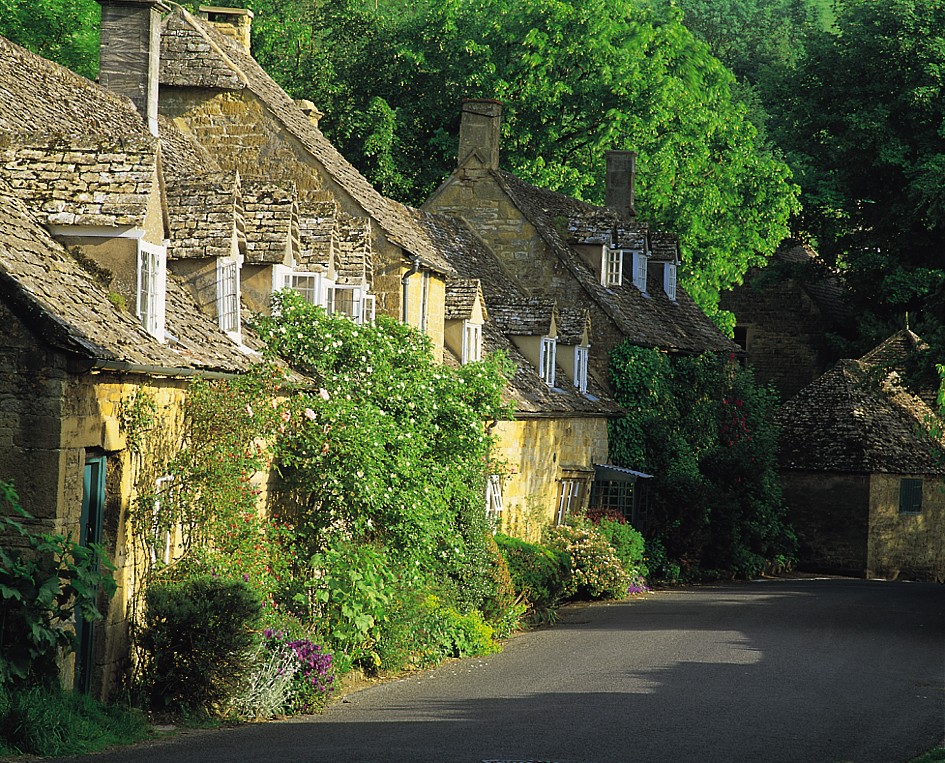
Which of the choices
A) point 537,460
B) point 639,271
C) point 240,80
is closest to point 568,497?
point 537,460

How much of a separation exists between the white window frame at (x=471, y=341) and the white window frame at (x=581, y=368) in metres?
4.70

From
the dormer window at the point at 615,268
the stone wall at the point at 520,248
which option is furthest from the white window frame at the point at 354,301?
the dormer window at the point at 615,268

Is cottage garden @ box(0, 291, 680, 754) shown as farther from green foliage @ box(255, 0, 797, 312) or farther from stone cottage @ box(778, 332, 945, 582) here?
green foliage @ box(255, 0, 797, 312)

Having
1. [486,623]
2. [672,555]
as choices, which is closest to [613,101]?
[672,555]

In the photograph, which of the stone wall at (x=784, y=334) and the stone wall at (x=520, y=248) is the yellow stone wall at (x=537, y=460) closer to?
the stone wall at (x=520, y=248)

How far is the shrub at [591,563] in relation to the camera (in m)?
28.6

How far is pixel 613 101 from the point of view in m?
41.8

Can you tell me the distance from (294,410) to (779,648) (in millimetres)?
9084

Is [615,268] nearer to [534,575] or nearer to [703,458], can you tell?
[703,458]

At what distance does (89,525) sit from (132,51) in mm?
8216

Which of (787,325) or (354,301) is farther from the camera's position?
(787,325)

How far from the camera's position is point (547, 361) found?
103 ft

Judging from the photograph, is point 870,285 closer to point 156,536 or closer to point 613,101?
point 613,101

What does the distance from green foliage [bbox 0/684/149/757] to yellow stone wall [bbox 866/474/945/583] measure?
31013 mm
